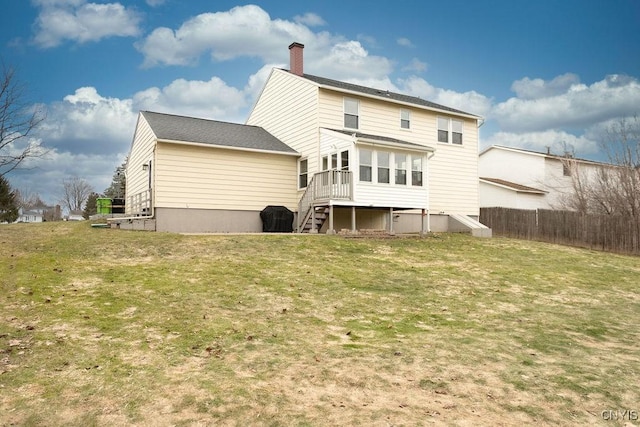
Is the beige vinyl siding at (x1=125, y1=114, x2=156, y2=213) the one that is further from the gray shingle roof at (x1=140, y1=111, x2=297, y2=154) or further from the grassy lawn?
the grassy lawn

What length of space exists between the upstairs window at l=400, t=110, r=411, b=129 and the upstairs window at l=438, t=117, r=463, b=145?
7.13 ft

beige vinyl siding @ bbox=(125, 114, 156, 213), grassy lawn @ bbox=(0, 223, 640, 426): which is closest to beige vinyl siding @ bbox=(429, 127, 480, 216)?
grassy lawn @ bbox=(0, 223, 640, 426)

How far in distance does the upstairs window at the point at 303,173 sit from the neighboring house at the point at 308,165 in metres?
0.05

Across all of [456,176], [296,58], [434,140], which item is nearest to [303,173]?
[296,58]

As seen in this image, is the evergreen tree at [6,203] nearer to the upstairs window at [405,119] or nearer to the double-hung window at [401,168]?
the upstairs window at [405,119]

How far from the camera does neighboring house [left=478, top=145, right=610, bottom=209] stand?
101 ft

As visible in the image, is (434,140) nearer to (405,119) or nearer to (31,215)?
(405,119)

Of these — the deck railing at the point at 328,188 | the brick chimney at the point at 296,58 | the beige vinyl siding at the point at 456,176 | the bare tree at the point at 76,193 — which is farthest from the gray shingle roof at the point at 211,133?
the bare tree at the point at 76,193

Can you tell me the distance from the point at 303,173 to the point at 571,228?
1459 centimetres

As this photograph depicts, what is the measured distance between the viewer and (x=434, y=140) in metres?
24.4

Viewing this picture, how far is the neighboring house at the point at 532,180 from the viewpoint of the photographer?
30.9 meters

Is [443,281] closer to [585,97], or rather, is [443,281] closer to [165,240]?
[165,240]

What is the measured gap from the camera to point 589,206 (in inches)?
1105

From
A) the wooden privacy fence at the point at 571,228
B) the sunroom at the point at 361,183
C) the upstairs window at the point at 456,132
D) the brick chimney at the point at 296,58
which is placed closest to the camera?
the sunroom at the point at 361,183
